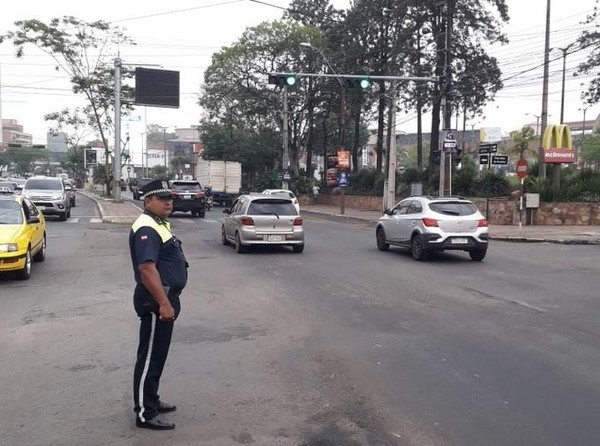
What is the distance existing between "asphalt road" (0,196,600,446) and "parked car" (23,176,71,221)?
49.2ft

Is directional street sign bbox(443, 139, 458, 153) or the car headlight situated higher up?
directional street sign bbox(443, 139, 458, 153)

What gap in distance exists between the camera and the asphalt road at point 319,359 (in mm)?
4711

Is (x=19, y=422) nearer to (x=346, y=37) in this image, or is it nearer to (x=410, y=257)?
(x=410, y=257)

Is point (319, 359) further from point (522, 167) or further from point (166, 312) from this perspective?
point (522, 167)

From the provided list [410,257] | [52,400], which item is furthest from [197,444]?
[410,257]

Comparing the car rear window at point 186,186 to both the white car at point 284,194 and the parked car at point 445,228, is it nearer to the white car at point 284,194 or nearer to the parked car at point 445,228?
the white car at point 284,194

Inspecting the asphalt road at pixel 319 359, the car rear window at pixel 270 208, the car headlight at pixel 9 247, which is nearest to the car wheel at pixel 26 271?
the asphalt road at pixel 319 359

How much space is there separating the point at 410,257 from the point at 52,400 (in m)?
11.8

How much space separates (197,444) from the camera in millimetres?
4406

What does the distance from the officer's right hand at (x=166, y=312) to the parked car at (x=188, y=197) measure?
89.7 ft

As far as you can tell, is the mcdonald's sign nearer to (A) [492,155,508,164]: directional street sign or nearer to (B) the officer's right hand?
(A) [492,155,508,164]: directional street sign

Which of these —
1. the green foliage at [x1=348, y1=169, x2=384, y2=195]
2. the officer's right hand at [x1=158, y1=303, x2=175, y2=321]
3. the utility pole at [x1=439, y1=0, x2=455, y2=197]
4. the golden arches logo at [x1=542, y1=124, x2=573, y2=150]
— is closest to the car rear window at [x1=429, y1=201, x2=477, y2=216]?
the utility pole at [x1=439, y1=0, x2=455, y2=197]

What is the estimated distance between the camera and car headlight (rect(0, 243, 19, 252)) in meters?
10.8

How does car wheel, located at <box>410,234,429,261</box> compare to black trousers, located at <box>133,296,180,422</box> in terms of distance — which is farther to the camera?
car wheel, located at <box>410,234,429,261</box>
